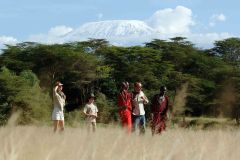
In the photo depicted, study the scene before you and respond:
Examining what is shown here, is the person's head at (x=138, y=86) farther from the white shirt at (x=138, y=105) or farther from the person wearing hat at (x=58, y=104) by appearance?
the person wearing hat at (x=58, y=104)

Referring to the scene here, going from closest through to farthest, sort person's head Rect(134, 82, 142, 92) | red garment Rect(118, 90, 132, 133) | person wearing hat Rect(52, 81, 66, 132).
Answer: person's head Rect(134, 82, 142, 92)
red garment Rect(118, 90, 132, 133)
person wearing hat Rect(52, 81, 66, 132)

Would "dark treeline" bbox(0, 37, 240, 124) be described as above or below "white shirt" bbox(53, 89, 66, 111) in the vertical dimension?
above

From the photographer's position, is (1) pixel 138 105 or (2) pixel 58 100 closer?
(1) pixel 138 105

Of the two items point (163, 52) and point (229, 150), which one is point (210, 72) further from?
point (229, 150)

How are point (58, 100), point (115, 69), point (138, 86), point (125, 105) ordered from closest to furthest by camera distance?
point (138, 86) < point (125, 105) < point (58, 100) < point (115, 69)

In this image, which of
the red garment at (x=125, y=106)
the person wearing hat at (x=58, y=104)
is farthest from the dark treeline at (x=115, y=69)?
the red garment at (x=125, y=106)

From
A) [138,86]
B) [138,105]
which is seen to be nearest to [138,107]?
[138,105]

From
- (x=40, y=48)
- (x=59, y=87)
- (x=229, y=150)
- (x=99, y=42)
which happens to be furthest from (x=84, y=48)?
(x=229, y=150)

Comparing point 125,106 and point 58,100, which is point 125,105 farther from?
point 58,100

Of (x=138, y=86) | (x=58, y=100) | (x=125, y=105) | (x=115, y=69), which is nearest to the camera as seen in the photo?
(x=138, y=86)

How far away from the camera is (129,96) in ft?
35.2

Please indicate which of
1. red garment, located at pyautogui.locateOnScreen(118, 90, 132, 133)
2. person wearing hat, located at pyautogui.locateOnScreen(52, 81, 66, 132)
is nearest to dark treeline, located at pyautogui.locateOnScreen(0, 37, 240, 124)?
person wearing hat, located at pyautogui.locateOnScreen(52, 81, 66, 132)

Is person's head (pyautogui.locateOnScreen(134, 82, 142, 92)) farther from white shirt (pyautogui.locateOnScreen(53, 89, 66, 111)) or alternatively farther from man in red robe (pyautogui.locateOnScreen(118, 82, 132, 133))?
white shirt (pyautogui.locateOnScreen(53, 89, 66, 111))

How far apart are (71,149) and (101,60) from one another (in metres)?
62.8
